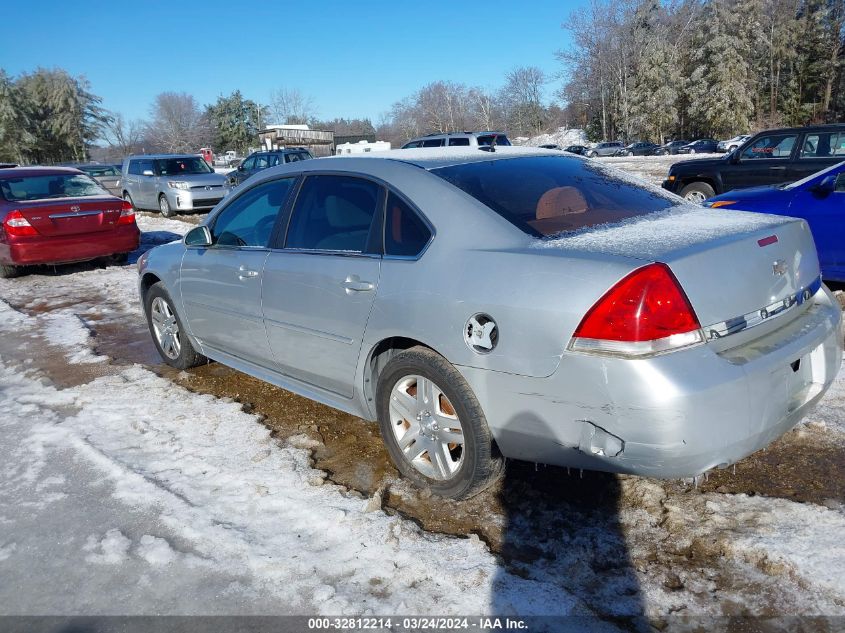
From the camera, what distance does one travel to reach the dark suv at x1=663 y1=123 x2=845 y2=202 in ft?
30.3

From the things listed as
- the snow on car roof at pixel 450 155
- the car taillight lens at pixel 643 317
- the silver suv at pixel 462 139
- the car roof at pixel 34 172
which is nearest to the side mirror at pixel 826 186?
the snow on car roof at pixel 450 155

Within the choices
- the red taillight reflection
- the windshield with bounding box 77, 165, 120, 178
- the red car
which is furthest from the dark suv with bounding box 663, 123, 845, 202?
the windshield with bounding box 77, 165, 120, 178

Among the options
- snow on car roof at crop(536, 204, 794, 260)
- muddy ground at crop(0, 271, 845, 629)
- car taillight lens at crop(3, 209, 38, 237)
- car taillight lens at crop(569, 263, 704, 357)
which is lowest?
muddy ground at crop(0, 271, 845, 629)

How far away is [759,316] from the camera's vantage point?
102 inches

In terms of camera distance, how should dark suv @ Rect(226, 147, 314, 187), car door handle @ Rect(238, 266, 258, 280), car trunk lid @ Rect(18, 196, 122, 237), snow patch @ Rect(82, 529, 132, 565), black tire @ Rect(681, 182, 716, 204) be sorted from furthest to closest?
1. dark suv @ Rect(226, 147, 314, 187)
2. black tire @ Rect(681, 182, 716, 204)
3. car trunk lid @ Rect(18, 196, 122, 237)
4. car door handle @ Rect(238, 266, 258, 280)
5. snow patch @ Rect(82, 529, 132, 565)

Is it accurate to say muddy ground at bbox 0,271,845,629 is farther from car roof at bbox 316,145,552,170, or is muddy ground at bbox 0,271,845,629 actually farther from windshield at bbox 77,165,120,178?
windshield at bbox 77,165,120,178

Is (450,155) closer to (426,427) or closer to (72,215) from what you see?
(426,427)

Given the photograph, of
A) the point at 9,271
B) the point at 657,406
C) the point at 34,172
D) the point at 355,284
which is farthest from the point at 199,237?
the point at 9,271

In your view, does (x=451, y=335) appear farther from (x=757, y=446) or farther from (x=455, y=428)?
(x=757, y=446)

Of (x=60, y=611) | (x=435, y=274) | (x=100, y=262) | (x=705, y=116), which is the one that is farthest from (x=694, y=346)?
(x=705, y=116)

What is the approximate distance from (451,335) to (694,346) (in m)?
0.96

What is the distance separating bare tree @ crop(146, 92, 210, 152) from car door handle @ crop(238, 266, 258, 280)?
8468 centimetres

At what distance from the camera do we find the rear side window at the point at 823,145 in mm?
9086

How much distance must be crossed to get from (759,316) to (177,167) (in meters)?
17.2
